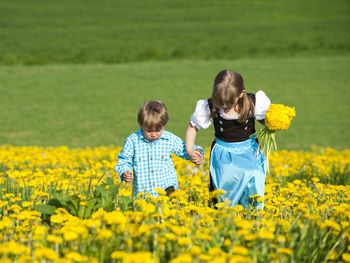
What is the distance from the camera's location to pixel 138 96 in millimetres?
19859

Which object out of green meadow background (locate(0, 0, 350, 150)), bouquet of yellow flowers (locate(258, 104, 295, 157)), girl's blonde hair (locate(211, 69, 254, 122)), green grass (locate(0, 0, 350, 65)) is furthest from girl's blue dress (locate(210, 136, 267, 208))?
green grass (locate(0, 0, 350, 65))

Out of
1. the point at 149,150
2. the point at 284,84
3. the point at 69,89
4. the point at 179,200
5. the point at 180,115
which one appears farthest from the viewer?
the point at 284,84

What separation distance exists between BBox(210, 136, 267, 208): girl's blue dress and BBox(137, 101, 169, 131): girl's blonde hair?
560 millimetres

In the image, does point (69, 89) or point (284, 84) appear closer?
point (69, 89)

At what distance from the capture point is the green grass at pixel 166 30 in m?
28.4

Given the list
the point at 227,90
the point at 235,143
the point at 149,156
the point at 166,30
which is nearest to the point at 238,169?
the point at 235,143

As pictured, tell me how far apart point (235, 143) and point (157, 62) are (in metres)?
21.2

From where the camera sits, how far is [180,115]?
17562mm

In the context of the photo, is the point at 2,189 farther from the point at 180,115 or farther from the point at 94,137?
the point at 180,115

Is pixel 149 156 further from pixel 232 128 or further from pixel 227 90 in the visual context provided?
pixel 227 90

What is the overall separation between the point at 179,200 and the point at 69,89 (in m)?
15.7

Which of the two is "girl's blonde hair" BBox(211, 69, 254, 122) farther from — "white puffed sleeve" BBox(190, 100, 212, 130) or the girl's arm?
the girl's arm

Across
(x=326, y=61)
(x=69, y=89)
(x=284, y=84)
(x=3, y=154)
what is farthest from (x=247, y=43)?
(x=3, y=154)

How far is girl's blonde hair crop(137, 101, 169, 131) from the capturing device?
561cm
